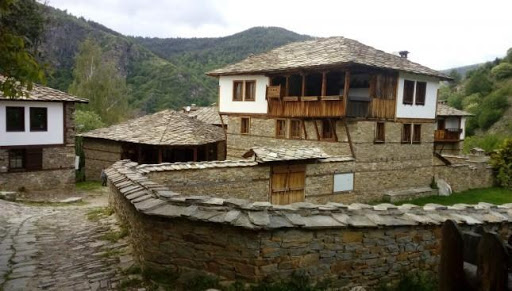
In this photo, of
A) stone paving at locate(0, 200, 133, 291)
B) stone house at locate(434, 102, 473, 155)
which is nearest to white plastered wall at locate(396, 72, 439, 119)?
stone house at locate(434, 102, 473, 155)

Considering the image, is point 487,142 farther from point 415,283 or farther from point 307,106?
point 415,283

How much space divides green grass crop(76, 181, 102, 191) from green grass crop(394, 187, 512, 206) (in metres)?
15.8

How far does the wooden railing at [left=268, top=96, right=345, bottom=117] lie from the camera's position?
16.6 m

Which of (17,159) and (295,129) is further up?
(295,129)

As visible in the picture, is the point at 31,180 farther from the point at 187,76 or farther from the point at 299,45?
the point at 187,76

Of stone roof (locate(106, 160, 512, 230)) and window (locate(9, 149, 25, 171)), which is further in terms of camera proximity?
window (locate(9, 149, 25, 171))

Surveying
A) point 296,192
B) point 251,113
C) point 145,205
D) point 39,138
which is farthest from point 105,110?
point 145,205

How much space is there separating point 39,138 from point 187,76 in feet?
121

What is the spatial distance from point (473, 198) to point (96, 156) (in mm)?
21288

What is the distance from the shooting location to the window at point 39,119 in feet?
62.8

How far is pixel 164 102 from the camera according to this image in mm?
49500

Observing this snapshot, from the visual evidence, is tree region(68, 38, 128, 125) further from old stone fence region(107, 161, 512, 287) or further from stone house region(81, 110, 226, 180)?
old stone fence region(107, 161, 512, 287)

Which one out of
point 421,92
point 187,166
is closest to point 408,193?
point 421,92

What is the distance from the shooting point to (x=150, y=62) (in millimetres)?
58312
